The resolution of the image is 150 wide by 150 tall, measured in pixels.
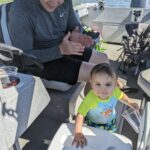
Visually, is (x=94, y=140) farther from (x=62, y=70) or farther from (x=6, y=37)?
(x=6, y=37)

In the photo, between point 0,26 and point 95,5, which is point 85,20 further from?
point 0,26

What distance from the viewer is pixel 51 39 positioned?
242cm

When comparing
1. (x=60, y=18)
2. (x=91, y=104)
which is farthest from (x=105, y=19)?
(x=91, y=104)

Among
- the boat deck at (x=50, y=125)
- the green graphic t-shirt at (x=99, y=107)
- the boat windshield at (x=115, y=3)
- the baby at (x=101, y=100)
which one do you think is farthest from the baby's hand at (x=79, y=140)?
the boat windshield at (x=115, y=3)

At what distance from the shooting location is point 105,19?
492 cm

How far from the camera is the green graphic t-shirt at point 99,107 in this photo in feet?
6.10

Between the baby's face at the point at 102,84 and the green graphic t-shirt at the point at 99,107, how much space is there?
0.05 m

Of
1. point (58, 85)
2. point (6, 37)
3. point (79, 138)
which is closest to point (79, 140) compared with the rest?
point (79, 138)

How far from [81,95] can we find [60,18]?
2.12 feet

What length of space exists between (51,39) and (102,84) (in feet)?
2.46

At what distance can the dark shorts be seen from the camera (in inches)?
92.7

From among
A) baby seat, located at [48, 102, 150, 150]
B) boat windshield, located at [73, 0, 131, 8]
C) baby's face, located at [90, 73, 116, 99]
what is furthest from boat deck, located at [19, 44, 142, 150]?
boat windshield, located at [73, 0, 131, 8]

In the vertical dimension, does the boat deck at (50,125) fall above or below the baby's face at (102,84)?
below

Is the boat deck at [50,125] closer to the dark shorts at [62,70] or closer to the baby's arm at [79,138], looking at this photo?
the dark shorts at [62,70]
